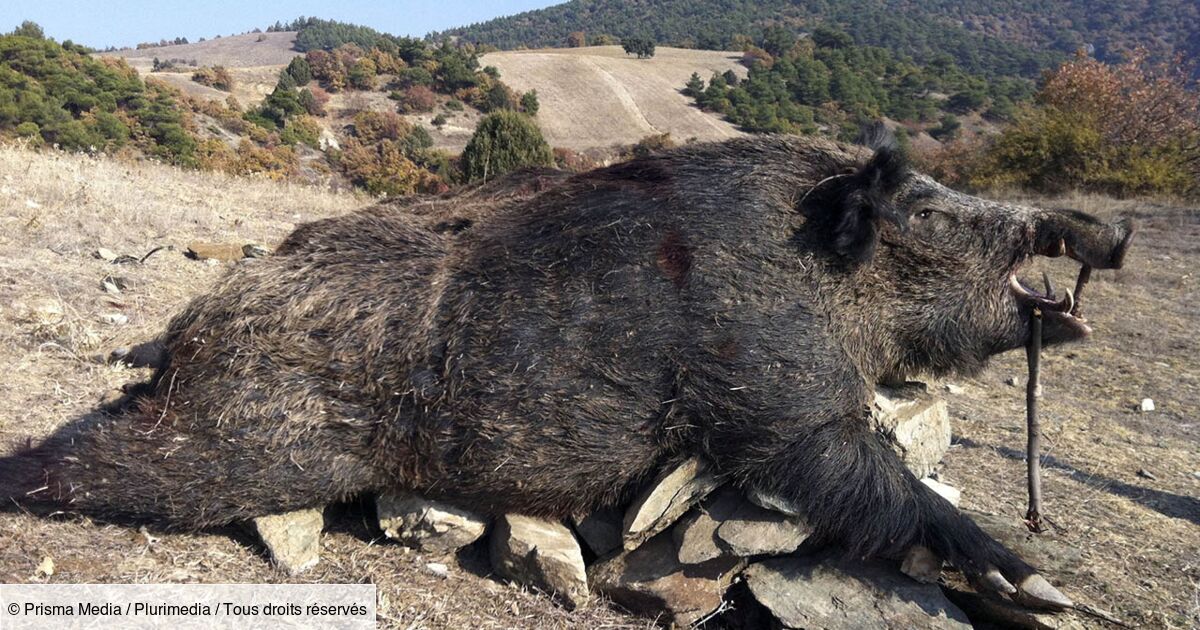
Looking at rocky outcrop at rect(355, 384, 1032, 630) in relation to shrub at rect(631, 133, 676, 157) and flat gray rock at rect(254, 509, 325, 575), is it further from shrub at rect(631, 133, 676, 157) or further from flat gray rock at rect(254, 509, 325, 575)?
shrub at rect(631, 133, 676, 157)

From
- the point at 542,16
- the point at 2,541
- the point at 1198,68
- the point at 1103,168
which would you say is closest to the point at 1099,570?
the point at 2,541

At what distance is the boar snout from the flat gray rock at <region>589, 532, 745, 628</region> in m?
2.18

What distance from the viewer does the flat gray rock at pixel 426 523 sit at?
3.43 metres

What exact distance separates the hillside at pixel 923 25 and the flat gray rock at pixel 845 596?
10015cm

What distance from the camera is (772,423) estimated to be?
3.23 meters

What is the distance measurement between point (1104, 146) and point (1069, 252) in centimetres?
2332

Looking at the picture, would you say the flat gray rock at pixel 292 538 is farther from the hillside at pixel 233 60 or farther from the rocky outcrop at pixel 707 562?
the hillside at pixel 233 60

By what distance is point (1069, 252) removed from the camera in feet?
12.0

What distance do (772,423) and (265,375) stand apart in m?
2.23

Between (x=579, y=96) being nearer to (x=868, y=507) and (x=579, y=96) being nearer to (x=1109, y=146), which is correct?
(x=1109, y=146)

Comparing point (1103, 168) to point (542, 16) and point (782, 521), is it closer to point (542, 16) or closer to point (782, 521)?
point (782, 521)

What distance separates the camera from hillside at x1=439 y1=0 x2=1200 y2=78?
334 feet

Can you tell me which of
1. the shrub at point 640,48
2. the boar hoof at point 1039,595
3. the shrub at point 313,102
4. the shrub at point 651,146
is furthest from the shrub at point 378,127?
the boar hoof at point 1039,595

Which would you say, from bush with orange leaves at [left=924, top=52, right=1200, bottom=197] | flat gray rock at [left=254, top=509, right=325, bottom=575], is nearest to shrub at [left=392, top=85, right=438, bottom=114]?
bush with orange leaves at [left=924, top=52, right=1200, bottom=197]
